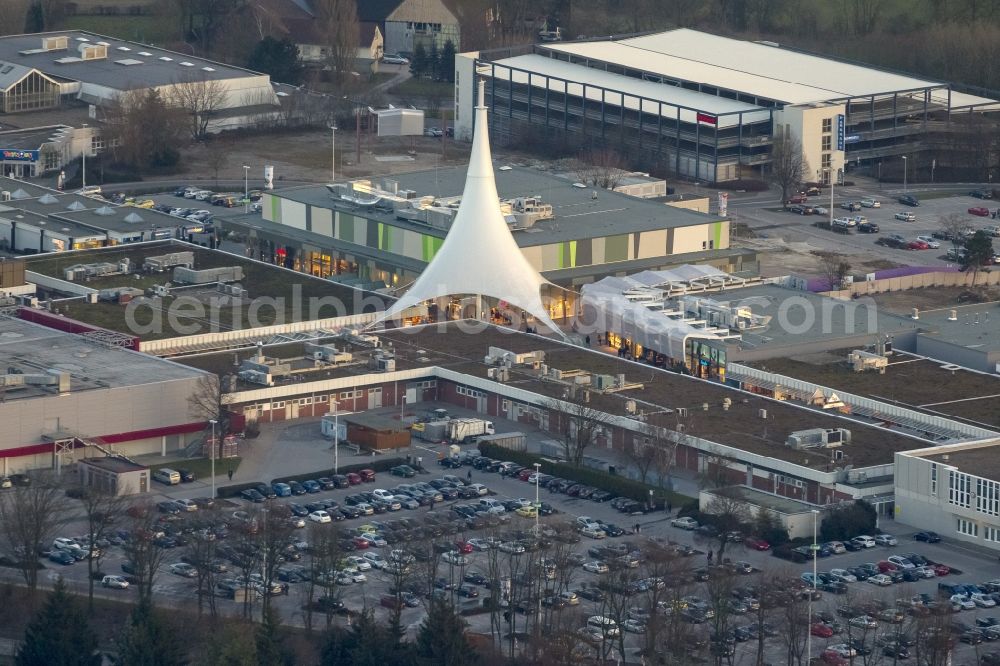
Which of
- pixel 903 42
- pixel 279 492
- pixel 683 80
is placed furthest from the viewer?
pixel 903 42

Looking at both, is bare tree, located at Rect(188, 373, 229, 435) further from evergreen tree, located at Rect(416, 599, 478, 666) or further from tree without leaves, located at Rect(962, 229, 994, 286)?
tree without leaves, located at Rect(962, 229, 994, 286)

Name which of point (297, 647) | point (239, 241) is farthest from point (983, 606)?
point (239, 241)

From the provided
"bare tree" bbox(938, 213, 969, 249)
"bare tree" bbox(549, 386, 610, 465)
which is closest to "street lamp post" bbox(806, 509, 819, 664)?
"bare tree" bbox(549, 386, 610, 465)

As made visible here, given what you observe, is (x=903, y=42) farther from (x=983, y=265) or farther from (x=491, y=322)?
(x=491, y=322)

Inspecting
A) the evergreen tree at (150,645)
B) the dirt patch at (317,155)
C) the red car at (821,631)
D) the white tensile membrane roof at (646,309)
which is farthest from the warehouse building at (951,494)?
the dirt patch at (317,155)

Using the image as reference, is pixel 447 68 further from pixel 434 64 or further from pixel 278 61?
pixel 278 61

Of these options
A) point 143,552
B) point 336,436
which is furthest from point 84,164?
point 143,552
